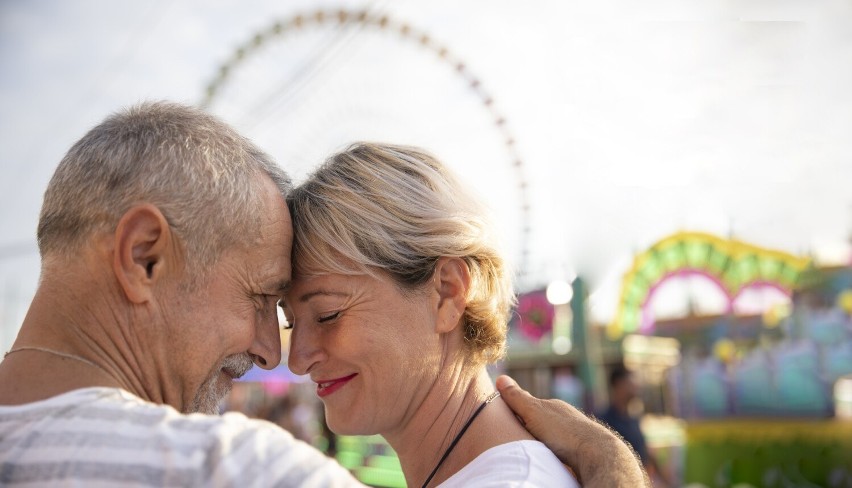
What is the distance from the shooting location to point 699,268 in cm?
1095

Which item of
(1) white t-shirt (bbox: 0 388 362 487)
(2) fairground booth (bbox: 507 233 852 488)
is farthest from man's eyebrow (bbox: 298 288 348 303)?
(2) fairground booth (bbox: 507 233 852 488)

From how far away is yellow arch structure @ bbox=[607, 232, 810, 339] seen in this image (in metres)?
10.0

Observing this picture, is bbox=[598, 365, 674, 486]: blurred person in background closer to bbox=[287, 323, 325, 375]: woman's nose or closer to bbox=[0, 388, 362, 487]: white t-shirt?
bbox=[287, 323, 325, 375]: woman's nose

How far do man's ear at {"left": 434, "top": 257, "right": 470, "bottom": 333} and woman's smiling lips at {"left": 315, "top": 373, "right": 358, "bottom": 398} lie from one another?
0.29 metres

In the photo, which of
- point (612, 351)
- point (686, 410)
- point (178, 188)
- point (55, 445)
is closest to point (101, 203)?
point (178, 188)

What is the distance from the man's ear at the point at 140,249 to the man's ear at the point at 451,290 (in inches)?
32.6

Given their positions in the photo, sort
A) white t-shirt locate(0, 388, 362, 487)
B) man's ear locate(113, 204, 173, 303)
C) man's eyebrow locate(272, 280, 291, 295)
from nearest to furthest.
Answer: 1. white t-shirt locate(0, 388, 362, 487)
2. man's ear locate(113, 204, 173, 303)
3. man's eyebrow locate(272, 280, 291, 295)

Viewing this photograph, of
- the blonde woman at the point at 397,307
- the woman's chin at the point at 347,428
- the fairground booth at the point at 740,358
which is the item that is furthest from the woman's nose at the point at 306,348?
the fairground booth at the point at 740,358

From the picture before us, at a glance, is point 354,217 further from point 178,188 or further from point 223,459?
point 223,459

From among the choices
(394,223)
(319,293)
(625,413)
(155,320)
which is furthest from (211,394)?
(625,413)

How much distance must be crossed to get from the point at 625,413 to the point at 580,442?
528 cm

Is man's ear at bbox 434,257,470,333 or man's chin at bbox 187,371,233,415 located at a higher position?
man's ear at bbox 434,257,470,333

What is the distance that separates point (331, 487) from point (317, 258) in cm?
98

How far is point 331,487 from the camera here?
1159 mm
